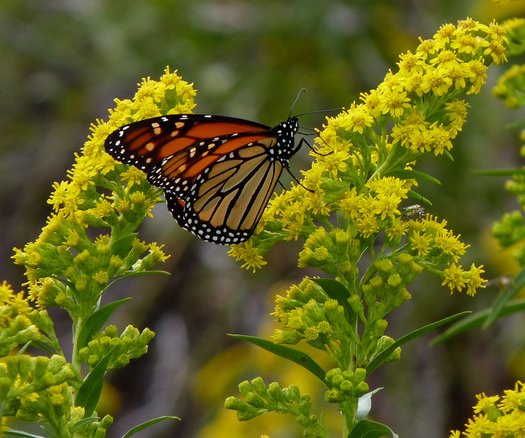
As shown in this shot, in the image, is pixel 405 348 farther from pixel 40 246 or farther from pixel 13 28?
pixel 13 28

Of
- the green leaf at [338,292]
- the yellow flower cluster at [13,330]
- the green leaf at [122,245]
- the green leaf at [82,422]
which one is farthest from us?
the green leaf at [122,245]

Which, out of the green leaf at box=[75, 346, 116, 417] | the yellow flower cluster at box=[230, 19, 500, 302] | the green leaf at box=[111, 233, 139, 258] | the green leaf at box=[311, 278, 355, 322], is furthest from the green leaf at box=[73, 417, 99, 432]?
the yellow flower cluster at box=[230, 19, 500, 302]

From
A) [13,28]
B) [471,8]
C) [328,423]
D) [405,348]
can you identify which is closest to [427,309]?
[405,348]

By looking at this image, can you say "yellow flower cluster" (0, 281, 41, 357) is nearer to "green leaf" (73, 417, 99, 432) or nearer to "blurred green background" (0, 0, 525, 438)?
"green leaf" (73, 417, 99, 432)

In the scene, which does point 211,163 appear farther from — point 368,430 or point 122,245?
point 368,430

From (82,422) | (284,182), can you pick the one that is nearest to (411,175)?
(82,422)

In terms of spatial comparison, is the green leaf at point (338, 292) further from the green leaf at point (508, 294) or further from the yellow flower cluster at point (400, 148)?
the green leaf at point (508, 294)

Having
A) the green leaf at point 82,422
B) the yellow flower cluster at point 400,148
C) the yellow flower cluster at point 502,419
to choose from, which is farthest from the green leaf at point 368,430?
the green leaf at point 82,422
